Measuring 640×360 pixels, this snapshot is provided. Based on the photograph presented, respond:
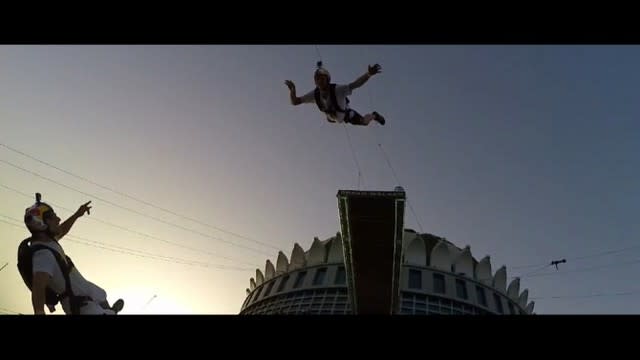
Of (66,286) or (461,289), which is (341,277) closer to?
(461,289)

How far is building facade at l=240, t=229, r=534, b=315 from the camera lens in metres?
31.5

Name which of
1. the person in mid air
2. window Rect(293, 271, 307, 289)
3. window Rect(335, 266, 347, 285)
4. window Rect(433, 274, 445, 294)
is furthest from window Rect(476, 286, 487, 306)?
the person in mid air

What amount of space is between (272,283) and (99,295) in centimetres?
3390

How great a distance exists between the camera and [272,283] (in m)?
38.8

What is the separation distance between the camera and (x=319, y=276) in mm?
35344

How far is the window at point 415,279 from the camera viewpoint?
32.8 m

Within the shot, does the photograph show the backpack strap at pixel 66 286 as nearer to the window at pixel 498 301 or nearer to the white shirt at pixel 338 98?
the white shirt at pixel 338 98

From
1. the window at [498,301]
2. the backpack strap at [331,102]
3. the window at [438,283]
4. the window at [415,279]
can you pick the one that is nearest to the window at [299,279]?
the window at [415,279]

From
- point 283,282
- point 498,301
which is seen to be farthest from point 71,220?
point 498,301
